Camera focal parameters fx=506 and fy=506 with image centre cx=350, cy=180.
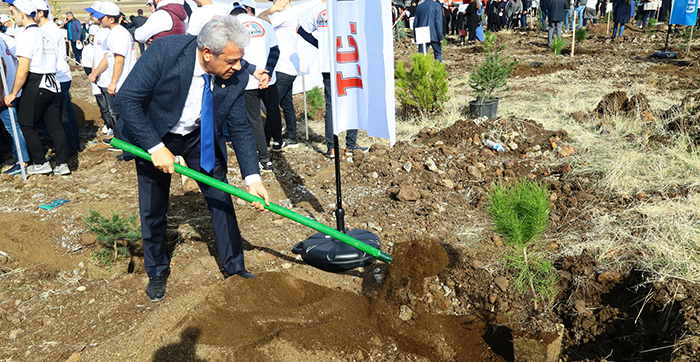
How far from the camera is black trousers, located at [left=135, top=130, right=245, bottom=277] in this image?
3066 millimetres

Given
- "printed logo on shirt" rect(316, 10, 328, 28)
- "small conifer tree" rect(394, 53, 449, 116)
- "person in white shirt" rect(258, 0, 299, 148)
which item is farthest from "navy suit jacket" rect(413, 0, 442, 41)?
"person in white shirt" rect(258, 0, 299, 148)

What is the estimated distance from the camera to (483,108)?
7.01m

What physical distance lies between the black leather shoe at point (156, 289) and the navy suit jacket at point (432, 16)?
8.01 metres

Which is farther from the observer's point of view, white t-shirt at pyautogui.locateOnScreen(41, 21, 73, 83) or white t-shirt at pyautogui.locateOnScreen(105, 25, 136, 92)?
white t-shirt at pyautogui.locateOnScreen(105, 25, 136, 92)

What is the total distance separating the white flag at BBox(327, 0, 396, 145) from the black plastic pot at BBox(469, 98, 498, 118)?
374cm

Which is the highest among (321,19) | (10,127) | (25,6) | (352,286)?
(25,6)

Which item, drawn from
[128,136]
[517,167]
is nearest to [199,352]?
[128,136]

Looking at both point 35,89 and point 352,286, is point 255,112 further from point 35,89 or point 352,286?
point 352,286

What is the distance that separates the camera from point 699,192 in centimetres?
401

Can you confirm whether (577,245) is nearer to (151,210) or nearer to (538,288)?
(538,288)

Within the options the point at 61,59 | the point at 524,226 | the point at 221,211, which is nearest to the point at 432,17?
the point at 61,59

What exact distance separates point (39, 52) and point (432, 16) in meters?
6.95

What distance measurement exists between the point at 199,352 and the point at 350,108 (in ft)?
6.29

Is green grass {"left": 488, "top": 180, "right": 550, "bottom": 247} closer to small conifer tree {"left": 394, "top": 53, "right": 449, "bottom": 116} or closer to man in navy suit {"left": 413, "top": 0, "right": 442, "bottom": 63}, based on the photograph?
small conifer tree {"left": 394, "top": 53, "right": 449, "bottom": 116}
